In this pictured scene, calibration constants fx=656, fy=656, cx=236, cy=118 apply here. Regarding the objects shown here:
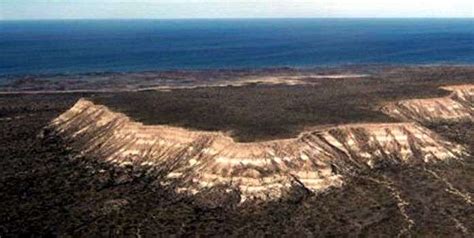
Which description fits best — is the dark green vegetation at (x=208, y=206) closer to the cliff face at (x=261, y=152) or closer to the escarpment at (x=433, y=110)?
the cliff face at (x=261, y=152)

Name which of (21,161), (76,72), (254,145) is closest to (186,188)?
(254,145)

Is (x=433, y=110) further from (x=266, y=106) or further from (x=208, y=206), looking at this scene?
(x=208, y=206)

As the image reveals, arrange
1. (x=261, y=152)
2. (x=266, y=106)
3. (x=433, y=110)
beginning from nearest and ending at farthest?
(x=261, y=152)
(x=266, y=106)
(x=433, y=110)

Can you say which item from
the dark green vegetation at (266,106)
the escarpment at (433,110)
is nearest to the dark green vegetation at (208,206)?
the dark green vegetation at (266,106)

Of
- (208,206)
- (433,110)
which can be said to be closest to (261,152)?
(208,206)

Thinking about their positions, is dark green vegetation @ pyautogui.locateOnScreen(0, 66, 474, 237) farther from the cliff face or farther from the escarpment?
the escarpment
